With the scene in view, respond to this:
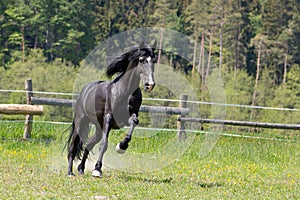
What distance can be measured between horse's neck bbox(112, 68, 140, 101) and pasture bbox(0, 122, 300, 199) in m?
→ 1.25

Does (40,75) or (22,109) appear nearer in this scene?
(22,109)

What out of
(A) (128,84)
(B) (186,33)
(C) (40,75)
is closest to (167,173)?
(A) (128,84)

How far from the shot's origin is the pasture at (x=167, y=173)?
8508mm

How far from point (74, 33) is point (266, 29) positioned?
25905 mm

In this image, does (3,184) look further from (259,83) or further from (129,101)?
(259,83)

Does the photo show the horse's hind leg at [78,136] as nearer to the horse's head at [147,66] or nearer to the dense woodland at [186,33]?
the horse's head at [147,66]

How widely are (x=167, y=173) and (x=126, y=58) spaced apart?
7.90ft

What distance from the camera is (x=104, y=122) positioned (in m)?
9.66

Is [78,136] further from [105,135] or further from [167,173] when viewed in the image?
[167,173]

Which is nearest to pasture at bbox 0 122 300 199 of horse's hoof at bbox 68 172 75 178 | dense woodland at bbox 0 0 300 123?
horse's hoof at bbox 68 172 75 178

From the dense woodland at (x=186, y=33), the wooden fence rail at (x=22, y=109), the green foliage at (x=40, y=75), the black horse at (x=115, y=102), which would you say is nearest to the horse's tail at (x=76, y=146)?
the black horse at (x=115, y=102)

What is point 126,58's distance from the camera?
9.76 m

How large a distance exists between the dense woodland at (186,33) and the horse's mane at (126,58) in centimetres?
6389

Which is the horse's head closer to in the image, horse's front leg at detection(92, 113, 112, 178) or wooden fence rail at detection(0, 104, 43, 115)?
horse's front leg at detection(92, 113, 112, 178)
